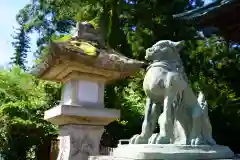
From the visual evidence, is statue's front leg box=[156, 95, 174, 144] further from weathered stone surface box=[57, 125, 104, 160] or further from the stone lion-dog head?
weathered stone surface box=[57, 125, 104, 160]

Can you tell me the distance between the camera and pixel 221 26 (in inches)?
263

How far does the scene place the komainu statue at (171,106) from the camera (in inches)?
119

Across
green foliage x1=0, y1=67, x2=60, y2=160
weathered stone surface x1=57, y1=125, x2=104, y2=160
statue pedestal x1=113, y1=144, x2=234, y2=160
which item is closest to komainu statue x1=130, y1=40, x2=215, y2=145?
statue pedestal x1=113, y1=144, x2=234, y2=160

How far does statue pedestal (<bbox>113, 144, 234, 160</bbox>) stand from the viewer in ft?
8.42

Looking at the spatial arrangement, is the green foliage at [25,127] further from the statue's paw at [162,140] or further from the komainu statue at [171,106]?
the statue's paw at [162,140]

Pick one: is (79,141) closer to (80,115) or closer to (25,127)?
(80,115)

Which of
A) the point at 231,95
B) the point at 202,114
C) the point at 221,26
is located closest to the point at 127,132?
the point at 231,95

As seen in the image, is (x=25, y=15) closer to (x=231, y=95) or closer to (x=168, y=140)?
(x=231, y=95)

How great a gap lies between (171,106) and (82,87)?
74.6 inches

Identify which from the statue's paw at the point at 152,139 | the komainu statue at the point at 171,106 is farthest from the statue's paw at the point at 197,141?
the statue's paw at the point at 152,139

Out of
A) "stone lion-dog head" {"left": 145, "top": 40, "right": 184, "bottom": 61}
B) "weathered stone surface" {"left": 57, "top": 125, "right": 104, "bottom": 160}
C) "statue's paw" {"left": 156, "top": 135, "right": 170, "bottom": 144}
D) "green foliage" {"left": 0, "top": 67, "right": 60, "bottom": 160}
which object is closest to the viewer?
"statue's paw" {"left": 156, "top": 135, "right": 170, "bottom": 144}

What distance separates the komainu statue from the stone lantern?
56.5 inches

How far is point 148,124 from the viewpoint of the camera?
3201 mm

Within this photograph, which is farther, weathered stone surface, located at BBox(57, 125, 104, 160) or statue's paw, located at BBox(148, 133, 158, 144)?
weathered stone surface, located at BBox(57, 125, 104, 160)
